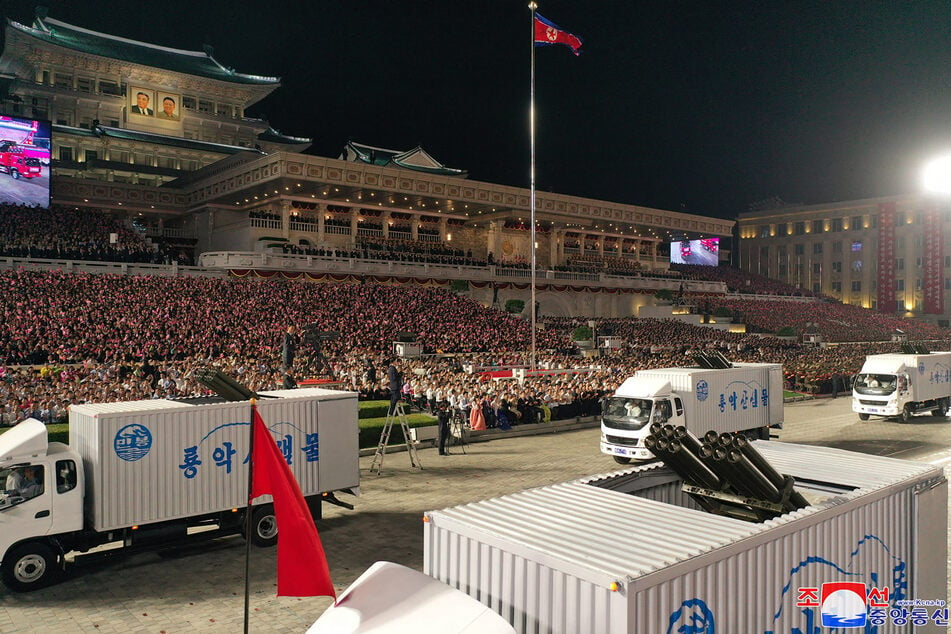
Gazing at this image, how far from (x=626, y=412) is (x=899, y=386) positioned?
13988 mm

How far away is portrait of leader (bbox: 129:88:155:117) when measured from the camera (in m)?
65.7

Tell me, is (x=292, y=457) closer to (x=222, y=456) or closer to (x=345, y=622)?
(x=222, y=456)

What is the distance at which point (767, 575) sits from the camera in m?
5.29

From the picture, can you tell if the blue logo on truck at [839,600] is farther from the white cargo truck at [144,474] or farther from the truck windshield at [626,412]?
the truck windshield at [626,412]

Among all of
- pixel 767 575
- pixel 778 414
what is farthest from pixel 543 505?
pixel 778 414

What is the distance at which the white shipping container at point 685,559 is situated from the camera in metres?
4.52

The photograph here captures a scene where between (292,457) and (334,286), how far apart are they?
113 feet

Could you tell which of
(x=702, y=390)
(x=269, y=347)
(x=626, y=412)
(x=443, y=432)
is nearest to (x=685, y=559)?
(x=626, y=412)

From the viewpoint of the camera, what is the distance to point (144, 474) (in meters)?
11.0

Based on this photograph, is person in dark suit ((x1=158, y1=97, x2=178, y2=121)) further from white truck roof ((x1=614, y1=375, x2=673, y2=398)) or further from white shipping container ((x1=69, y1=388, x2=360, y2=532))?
white shipping container ((x1=69, y1=388, x2=360, y2=532))

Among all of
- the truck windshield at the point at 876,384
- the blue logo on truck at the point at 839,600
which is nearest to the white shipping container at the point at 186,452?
the blue logo on truck at the point at 839,600

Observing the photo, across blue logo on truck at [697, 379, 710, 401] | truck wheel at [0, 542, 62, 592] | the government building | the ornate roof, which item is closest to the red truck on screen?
the government building

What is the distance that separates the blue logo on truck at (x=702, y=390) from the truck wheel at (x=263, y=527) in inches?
495

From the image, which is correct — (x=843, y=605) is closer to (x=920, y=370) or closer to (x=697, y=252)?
(x=920, y=370)
